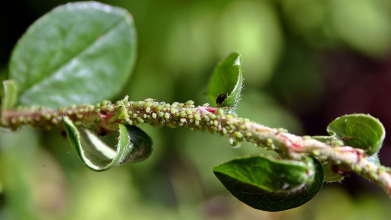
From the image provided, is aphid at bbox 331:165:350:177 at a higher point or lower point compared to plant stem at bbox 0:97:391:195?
lower

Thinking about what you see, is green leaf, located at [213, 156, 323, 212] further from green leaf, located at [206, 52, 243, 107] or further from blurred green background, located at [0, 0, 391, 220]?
blurred green background, located at [0, 0, 391, 220]

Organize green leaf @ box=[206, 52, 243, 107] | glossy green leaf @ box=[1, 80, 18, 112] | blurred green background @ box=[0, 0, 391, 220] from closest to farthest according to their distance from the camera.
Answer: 1. green leaf @ box=[206, 52, 243, 107]
2. glossy green leaf @ box=[1, 80, 18, 112]
3. blurred green background @ box=[0, 0, 391, 220]

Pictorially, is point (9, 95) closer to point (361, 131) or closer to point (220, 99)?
point (220, 99)

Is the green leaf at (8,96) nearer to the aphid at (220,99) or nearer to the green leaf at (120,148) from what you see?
the green leaf at (120,148)

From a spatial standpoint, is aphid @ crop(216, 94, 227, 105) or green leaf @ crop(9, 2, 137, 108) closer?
aphid @ crop(216, 94, 227, 105)

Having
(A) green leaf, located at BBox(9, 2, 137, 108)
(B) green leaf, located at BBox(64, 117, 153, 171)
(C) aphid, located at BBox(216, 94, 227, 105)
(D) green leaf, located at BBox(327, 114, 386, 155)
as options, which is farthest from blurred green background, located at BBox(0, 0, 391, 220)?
(D) green leaf, located at BBox(327, 114, 386, 155)

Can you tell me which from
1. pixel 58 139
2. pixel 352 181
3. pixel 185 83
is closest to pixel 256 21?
pixel 185 83

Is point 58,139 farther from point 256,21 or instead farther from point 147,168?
point 256,21
